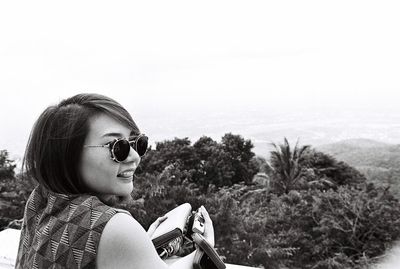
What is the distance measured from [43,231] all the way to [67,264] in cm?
10

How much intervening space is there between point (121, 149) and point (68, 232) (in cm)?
20

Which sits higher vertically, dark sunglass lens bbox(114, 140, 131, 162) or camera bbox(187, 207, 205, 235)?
dark sunglass lens bbox(114, 140, 131, 162)

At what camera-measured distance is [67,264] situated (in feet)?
2.48

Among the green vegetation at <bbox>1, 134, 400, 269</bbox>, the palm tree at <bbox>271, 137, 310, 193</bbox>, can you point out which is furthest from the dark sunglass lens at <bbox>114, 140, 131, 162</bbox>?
the palm tree at <bbox>271, 137, 310, 193</bbox>

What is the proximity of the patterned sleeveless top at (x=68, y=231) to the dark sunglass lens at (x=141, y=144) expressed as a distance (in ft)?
0.64

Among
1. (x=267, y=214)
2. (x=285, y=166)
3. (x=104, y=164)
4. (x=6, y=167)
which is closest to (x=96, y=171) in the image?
(x=104, y=164)

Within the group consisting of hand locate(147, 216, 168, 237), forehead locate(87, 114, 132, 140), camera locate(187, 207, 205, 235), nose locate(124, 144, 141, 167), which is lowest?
hand locate(147, 216, 168, 237)

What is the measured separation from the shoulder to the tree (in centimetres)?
965

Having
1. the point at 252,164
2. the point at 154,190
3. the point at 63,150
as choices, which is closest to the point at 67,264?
the point at 63,150

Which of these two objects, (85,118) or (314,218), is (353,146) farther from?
(85,118)

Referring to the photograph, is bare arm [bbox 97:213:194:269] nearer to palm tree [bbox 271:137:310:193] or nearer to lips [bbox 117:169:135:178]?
lips [bbox 117:169:135:178]

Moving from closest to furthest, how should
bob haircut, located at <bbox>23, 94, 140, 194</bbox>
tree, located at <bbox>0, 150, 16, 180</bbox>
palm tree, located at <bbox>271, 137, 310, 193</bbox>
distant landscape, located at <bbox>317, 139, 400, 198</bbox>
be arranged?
bob haircut, located at <bbox>23, 94, 140, 194</bbox>, tree, located at <bbox>0, 150, 16, 180</bbox>, palm tree, located at <bbox>271, 137, 310, 193</bbox>, distant landscape, located at <bbox>317, 139, 400, 198</bbox>

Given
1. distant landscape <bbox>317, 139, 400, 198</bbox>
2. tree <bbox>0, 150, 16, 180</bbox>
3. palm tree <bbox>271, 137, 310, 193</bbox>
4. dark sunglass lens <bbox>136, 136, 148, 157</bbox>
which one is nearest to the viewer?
dark sunglass lens <bbox>136, 136, 148, 157</bbox>

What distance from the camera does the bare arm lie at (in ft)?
2.33
